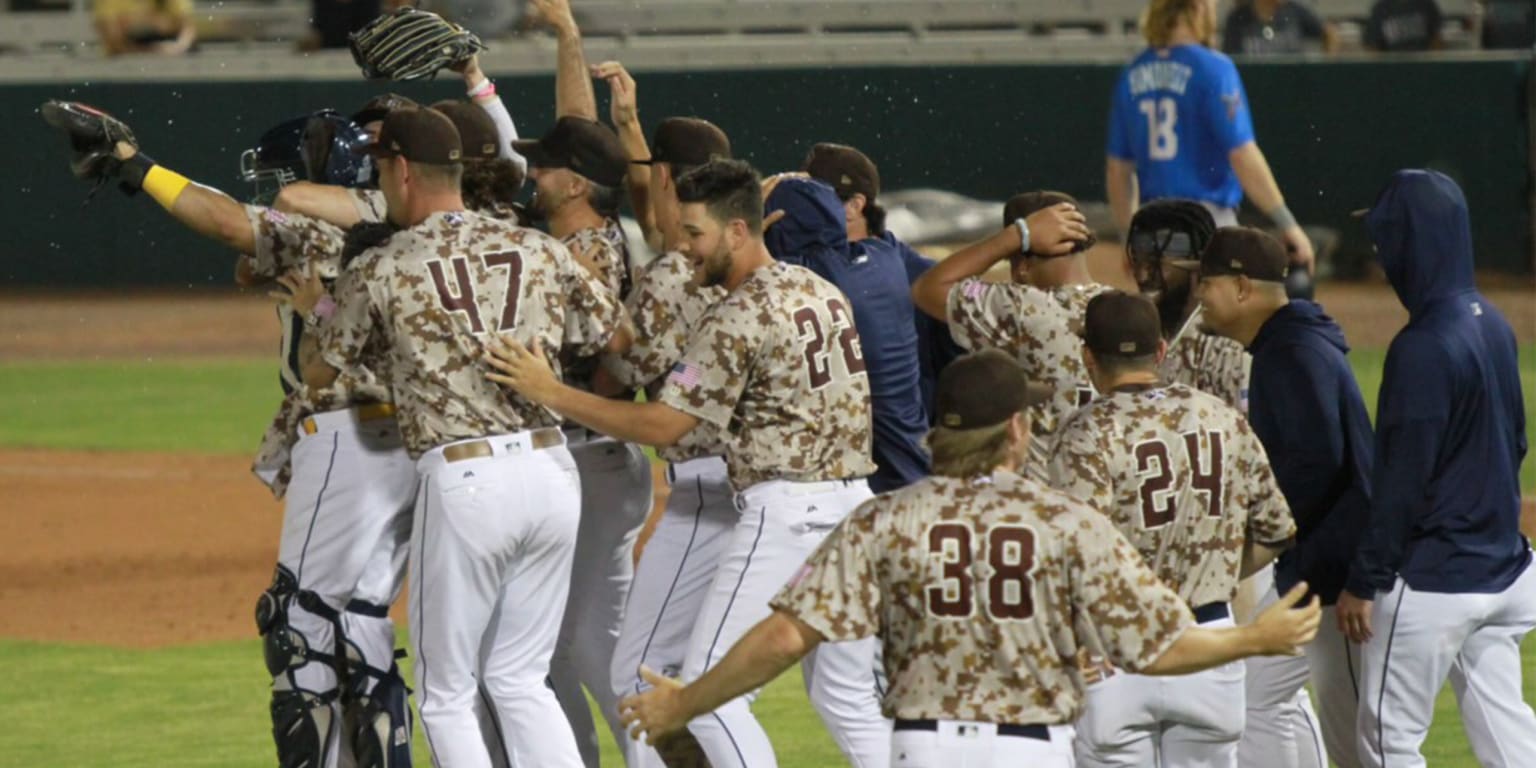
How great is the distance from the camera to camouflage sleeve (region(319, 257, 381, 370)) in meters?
5.25

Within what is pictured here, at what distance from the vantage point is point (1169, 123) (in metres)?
8.98

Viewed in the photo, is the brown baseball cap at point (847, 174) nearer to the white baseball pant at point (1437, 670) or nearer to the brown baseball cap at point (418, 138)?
the brown baseball cap at point (418, 138)

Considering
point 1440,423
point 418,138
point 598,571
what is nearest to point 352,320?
point 418,138

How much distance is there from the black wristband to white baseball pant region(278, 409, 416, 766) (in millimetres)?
782

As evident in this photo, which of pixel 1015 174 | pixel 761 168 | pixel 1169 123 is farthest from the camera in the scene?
pixel 1015 174

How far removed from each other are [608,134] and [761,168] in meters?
12.4

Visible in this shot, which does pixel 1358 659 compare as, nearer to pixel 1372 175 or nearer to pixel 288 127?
pixel 288 127

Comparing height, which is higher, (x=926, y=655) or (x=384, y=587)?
(x=926, y=655)

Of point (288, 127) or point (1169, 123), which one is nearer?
point (288, 127)

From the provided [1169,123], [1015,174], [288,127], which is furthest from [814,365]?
[1015,174]

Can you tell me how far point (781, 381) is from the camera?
5.18 m

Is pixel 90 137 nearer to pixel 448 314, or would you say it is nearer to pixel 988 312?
pixel 448 314

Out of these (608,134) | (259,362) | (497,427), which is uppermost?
(608,134)

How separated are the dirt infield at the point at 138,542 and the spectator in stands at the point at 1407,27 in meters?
2.99
